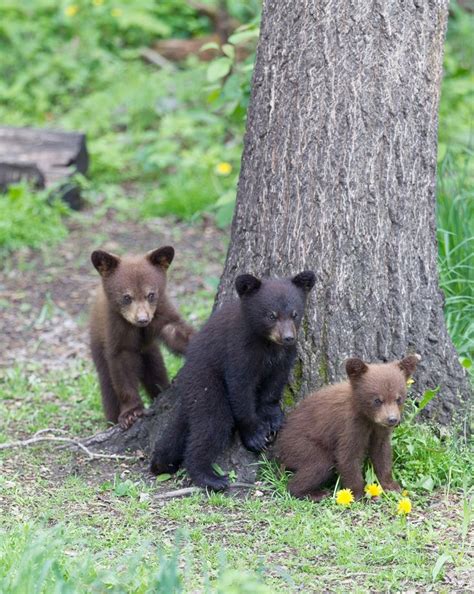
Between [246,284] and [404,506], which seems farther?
[246,284]

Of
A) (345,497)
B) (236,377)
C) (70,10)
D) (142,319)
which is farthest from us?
(70,10)

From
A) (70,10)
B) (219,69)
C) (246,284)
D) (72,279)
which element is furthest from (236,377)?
(70,10)

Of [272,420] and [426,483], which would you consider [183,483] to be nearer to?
[272,420]

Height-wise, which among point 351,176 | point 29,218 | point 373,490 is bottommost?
point 373,490

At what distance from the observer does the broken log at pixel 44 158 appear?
11000 millimetres

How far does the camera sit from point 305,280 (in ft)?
18.2

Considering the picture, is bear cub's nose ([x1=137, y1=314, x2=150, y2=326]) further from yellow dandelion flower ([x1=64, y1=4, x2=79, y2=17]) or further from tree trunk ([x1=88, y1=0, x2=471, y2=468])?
yellow dandelion flower ([x1=64, y1=4, x2=79, y2=17])

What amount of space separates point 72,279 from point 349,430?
497cm

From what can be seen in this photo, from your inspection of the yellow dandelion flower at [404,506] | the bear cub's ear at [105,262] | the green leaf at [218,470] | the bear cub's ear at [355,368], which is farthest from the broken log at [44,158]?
the yellow dandelion flower at [404,506]

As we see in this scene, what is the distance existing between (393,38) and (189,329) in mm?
2102

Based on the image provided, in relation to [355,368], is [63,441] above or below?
below

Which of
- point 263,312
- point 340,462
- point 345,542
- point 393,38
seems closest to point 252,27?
point 393,38

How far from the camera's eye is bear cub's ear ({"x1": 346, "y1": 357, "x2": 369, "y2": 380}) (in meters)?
5.32

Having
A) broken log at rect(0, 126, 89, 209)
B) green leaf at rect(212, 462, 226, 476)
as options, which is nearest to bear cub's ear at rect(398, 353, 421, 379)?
green leaf at rect(212, 462, 226, 476)
